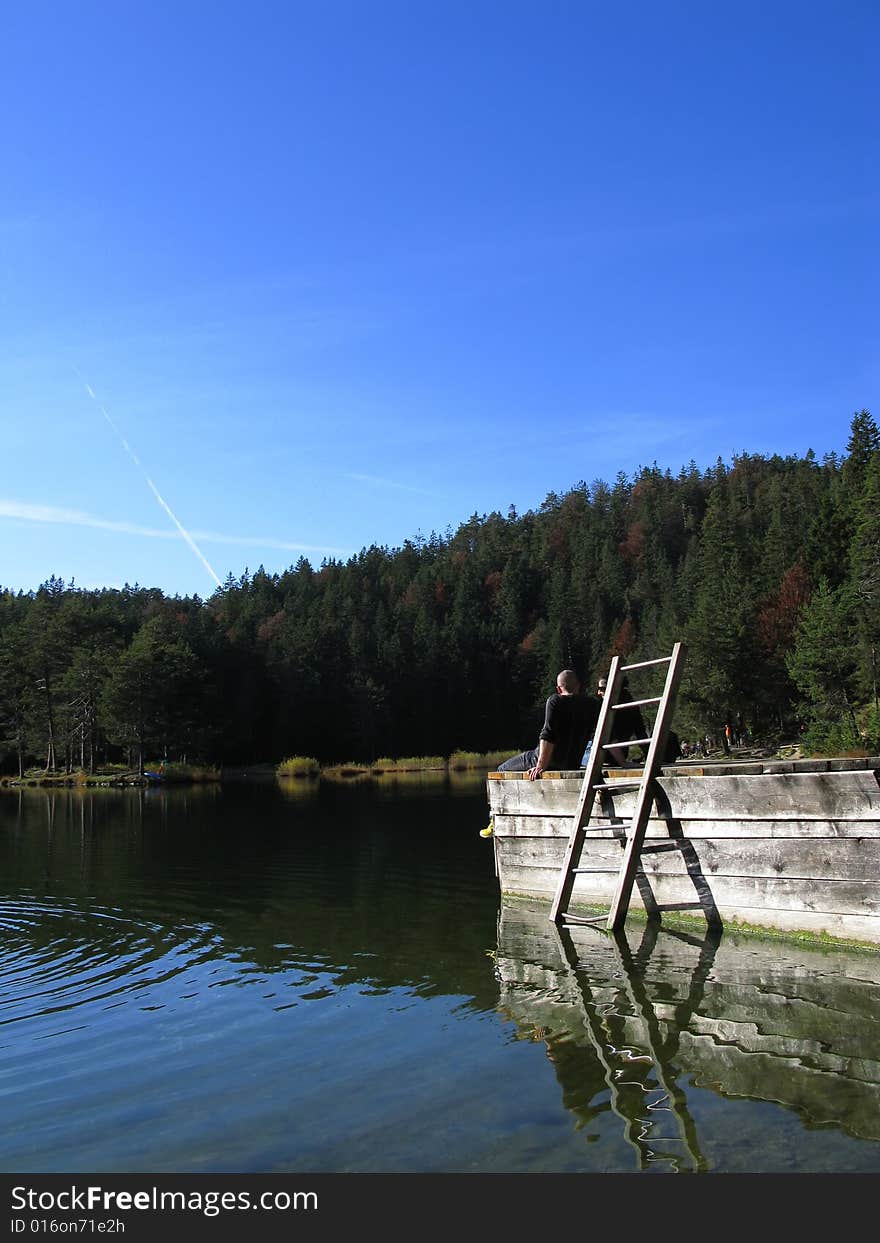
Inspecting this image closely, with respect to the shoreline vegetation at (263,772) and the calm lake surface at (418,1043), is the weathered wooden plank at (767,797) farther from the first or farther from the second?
the shoreline vegetation at (263,772)

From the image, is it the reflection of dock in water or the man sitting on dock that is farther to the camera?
the man sitting on dock

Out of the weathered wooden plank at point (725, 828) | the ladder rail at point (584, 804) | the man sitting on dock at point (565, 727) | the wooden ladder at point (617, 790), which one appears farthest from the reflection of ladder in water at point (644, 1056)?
the man sitting on dock at point (565, 727)

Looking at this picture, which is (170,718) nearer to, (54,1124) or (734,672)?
(734,672)

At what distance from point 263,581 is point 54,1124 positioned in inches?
5661

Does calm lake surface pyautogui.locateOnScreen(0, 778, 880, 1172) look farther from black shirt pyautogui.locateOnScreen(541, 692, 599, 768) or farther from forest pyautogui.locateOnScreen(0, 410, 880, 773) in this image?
forest pyautogui.locateOnScreen(0, 410, 880, 773)

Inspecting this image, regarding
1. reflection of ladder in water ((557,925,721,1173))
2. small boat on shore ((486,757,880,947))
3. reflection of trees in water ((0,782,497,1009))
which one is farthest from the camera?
reflection of trees in water ((0,782,497,1009))

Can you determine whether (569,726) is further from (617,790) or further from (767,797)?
(767,797)

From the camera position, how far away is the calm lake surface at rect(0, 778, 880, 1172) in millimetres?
5336

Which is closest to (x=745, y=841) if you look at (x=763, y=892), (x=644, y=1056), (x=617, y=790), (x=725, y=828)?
(x=725, y=828)

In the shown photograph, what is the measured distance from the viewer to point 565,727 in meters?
12.3

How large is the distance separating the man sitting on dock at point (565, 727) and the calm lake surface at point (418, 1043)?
189 cm

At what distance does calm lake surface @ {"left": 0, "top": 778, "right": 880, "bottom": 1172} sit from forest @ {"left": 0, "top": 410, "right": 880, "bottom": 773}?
35.5 metres

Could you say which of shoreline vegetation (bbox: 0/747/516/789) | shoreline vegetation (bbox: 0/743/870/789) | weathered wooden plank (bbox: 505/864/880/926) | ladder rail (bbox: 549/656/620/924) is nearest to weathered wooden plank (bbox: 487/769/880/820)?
ladder rail (bbox: 549/656/620/924)
